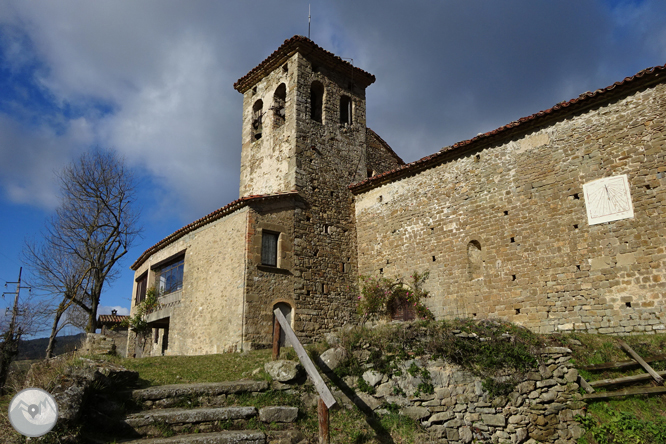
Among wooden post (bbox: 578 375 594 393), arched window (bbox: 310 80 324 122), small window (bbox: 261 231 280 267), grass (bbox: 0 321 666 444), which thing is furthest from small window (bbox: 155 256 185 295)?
wooden post (bbox: 578 375 594 393)

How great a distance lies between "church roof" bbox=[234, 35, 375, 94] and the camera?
1802 cm

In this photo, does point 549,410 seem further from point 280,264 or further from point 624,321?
point 280,264

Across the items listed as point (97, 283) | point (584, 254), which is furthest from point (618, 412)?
point (97, 283)

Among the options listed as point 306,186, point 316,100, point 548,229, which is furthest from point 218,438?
point 316,100

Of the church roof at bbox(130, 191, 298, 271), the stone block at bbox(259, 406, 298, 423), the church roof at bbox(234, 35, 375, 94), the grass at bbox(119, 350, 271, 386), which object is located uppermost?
the church roof at bbox(234, 35, 375, 94)

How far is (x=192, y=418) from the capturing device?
6859mm

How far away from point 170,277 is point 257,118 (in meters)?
7.88

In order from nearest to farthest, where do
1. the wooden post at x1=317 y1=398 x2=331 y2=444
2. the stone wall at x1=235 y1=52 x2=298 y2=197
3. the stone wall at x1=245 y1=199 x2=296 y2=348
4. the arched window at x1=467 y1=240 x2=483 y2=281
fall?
1. the wooden post at x1=317 y1=398 x2=331 y2=444
2. the arched window at x1=467 y1=240 x2=483 y2=281
3. the stone wall at x1=245 y1=199 x2=296 y2=348
4. the stone wall at x1=235 y1=52 x2=298 y2=197

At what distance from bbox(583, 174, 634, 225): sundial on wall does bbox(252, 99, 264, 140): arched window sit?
1300cm

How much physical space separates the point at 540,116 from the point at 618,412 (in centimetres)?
764

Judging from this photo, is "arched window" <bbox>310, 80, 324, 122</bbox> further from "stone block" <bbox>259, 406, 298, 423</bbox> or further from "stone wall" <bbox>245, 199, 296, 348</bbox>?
"stone block" <bbox>259, 406, 298, 423</bbox>

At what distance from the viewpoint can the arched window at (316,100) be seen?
1877cm

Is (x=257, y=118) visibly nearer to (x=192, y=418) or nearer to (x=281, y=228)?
(x=281, y=228)

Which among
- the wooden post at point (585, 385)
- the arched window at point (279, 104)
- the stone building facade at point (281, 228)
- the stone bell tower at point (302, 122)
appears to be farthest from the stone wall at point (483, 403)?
the arched window at point (279, 104)
